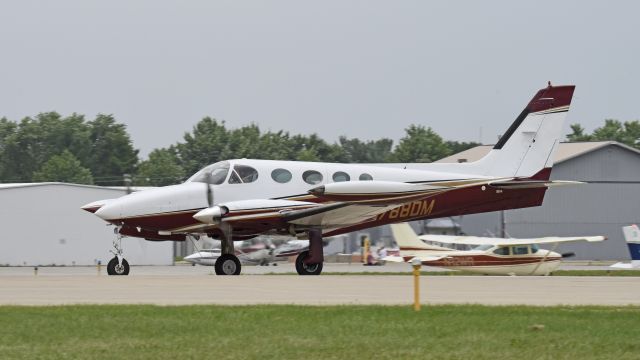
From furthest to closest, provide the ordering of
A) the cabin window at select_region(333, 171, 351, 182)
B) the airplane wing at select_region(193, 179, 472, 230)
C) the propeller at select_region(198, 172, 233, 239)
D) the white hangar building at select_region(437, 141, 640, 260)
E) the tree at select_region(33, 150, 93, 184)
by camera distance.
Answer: the tree at select_region(33, 150, 93, 184), the white hangar building at select_region(437, 141, 640, 260), the cabin window at select_region(333, 171, 351, 182), the propeller at select_region(198, 172, 233, 239), the airplane wing at select_region(193, 179, 472, 230)

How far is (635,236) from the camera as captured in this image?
47031mm

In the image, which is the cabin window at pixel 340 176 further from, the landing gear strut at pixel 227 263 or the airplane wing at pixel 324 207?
the landing gear strut at pixel 227 263

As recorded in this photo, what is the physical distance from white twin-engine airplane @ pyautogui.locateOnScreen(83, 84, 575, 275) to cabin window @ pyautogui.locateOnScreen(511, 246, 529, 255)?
6749 mm

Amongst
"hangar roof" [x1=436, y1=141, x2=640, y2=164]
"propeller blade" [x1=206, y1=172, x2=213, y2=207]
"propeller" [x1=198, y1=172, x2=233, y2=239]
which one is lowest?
"propeller" [x1=198, y1=172, x2=233, y2=239]

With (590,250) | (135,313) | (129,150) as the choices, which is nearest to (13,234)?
(590,250)

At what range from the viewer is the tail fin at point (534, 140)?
3359 cm

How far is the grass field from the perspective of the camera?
14.9m

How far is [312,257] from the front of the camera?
32094 millimetres

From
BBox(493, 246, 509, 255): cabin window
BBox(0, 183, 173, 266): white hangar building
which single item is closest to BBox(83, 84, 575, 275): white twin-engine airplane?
BBox(493, 246, 509, 255): cabin window

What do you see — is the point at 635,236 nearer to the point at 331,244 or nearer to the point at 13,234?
the point at 331,244

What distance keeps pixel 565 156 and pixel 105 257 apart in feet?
110

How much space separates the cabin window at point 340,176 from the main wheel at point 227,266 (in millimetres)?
3734

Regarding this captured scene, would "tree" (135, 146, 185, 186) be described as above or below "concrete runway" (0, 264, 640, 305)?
above

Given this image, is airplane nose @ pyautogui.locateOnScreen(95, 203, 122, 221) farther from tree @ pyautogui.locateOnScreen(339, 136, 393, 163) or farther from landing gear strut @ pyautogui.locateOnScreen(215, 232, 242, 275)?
tree @ pyautogui.locateOnScreen(339, 136, 393, 163)
